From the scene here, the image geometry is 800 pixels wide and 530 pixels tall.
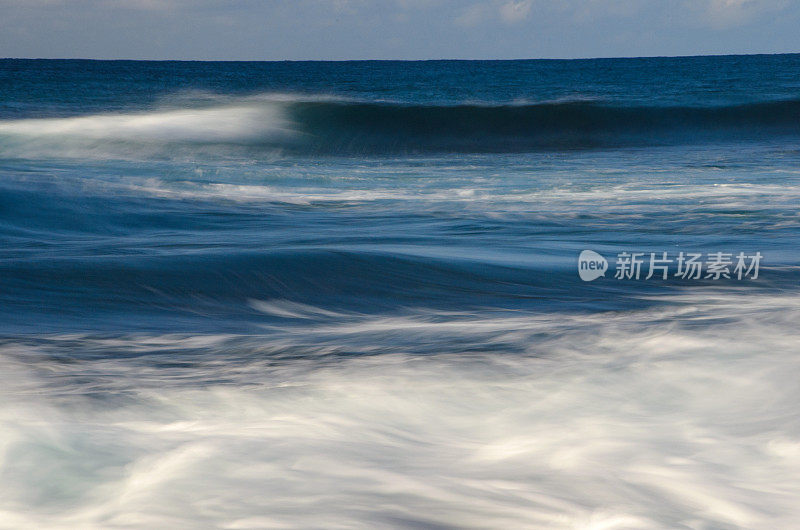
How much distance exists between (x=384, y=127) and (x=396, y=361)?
13.7 meters

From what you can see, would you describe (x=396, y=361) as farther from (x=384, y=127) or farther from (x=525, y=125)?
(x=525, y=125)

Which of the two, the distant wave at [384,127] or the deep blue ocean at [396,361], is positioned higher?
the distant wave at [384,127]

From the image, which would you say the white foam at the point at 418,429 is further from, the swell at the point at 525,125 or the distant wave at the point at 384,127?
the swell at the point at 525,125

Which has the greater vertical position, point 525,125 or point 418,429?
point 525,125

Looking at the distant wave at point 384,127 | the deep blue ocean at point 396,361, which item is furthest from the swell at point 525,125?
the deep blue ocean at point 396,361

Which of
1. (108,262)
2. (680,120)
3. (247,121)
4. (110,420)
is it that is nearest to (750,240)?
(108,262)

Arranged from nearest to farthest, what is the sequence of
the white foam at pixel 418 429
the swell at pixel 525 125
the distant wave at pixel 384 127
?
1. the white foam at pixel 418 429
2. the distant wave at pixel 384 127
3. the swell at pixel 525 125

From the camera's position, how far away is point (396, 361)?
248 centimetres

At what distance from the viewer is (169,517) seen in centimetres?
154

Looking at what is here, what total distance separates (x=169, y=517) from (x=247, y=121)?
14294 millimetres

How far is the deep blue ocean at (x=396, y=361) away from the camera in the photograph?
1.64 m

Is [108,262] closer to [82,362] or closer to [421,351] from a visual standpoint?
[82,362]

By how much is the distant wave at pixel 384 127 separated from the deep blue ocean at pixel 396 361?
22.5 ft

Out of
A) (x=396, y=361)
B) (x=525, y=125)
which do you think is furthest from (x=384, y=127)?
(x=396, y=361)
